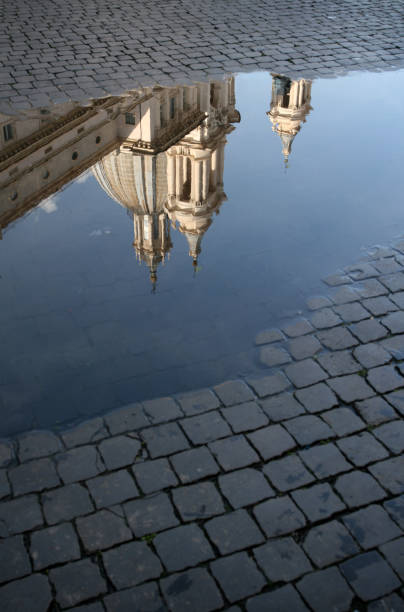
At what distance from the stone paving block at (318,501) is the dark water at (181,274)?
1582 mm

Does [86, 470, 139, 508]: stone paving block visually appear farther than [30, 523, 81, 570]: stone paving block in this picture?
Yes

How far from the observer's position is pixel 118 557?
16.1ft

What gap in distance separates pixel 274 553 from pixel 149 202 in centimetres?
599

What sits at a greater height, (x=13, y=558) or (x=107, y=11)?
(x=107, y=11)

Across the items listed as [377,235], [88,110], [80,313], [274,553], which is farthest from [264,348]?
[88,110]

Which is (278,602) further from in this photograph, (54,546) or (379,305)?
(379,305)

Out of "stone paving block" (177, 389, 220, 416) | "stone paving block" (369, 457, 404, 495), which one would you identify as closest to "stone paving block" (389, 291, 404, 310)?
"stone paving block" (369, 457, 404, 495)

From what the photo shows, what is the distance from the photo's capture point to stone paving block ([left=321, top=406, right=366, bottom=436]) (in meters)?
6.13

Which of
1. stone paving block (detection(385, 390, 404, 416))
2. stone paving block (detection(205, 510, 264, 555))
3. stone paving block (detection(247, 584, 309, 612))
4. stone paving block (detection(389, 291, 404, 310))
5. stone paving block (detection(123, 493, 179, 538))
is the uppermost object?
stone paving block (detection(389, 291, 404, 310))

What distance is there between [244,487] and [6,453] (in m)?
2.04

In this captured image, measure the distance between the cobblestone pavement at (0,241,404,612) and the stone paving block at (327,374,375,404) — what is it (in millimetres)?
15

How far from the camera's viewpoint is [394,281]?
837 centimetres

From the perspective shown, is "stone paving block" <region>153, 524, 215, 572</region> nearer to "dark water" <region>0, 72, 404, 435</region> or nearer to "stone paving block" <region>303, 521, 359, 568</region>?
"stone paving block" <region>303, 521, 359, 568</region>

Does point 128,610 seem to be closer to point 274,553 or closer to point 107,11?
point 274,553
